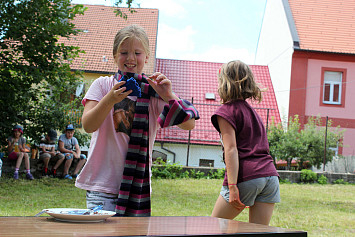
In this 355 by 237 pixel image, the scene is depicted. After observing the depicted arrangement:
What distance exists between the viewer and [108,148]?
251cm

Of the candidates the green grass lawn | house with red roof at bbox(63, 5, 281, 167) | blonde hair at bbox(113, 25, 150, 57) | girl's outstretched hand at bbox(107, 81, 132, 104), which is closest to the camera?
girl's outstretched hand at bbox(107, 81, 132, 104)

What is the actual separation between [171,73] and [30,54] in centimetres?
1497

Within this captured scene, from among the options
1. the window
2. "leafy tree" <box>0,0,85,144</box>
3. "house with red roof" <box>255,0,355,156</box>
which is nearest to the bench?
"leafy tree" <box>0,0,85,144</box>

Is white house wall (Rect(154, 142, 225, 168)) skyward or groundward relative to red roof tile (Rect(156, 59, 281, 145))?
groundward

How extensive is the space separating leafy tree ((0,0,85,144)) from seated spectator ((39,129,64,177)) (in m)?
0.47

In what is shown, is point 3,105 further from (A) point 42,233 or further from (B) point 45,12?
(A) point 42,233

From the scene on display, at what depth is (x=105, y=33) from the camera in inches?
1045

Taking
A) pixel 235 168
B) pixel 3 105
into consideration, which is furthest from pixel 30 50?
pixel 235 168

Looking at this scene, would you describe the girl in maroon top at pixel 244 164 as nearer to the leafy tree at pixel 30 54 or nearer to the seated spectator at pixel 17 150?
the leafy tree at pixel 30 54

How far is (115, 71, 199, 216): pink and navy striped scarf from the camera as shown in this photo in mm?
2383

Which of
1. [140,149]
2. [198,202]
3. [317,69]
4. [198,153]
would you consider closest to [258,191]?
[140,149]

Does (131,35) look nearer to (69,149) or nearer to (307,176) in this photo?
(69,149)

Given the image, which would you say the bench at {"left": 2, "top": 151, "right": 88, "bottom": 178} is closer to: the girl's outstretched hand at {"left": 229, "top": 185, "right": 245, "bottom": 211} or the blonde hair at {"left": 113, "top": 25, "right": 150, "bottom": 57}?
the girl's outstretched hand at {"left": 229, "top": 185, "right": 245, "bottom": 211}

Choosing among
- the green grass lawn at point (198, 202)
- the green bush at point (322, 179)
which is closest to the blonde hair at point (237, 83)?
the green grass lawn at point (198, 202)
